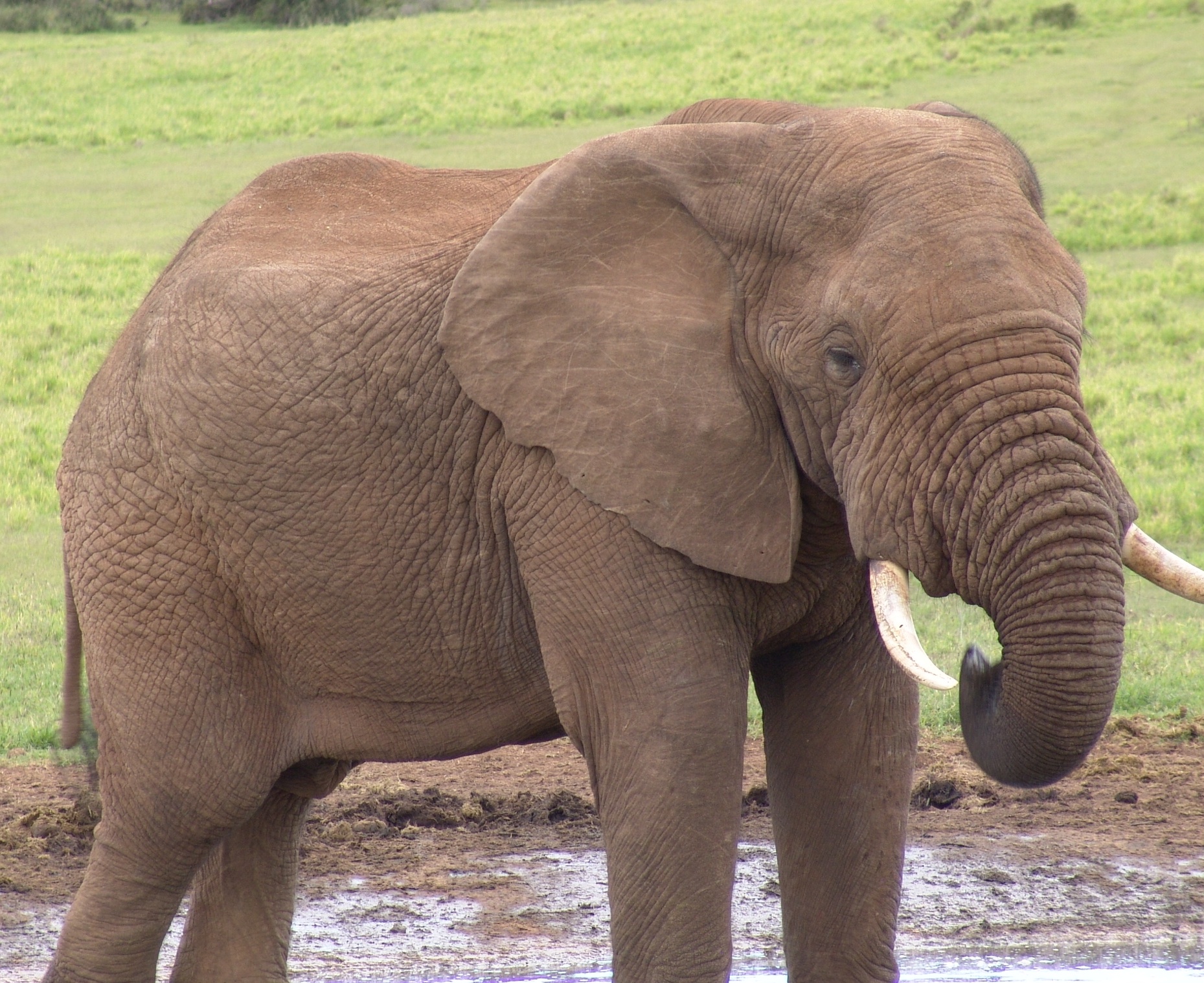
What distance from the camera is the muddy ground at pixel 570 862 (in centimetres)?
574

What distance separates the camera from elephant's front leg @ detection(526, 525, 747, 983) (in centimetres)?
378

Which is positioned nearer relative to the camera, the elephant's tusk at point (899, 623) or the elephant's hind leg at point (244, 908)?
the elephant's tusk at point (899, 623)

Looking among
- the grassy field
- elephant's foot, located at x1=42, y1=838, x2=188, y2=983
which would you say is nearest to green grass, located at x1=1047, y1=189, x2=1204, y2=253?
the grassy field

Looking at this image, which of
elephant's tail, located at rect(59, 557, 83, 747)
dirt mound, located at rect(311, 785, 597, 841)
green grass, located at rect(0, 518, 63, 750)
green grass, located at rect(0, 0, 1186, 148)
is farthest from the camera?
green grass, located at rect(0, 0, 1186, 148)

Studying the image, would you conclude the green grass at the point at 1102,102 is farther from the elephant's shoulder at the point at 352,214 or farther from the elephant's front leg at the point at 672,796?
the elephant's front leg at the point at 672,796

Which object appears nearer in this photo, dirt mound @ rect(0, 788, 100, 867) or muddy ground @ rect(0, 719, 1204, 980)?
muddy ground @ rect(0, 719, 1204, 980)

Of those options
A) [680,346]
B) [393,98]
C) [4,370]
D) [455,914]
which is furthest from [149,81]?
[680,346]

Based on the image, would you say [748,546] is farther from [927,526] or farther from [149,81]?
[149,81]

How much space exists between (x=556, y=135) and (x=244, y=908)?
1830cm

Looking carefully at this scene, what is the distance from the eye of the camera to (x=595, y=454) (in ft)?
12.4

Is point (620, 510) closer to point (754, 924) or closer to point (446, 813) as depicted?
point (754, 924)

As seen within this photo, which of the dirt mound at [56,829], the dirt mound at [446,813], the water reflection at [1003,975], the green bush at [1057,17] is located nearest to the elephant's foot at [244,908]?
the water reflection at [1003,975]

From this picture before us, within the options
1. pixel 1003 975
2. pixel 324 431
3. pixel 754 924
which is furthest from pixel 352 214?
pixel 1003 975

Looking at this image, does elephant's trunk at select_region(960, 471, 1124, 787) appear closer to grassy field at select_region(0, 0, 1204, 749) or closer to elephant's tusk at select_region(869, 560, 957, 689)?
elephant's tusk at select_region(869, 560, 957, 689)
